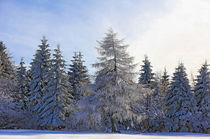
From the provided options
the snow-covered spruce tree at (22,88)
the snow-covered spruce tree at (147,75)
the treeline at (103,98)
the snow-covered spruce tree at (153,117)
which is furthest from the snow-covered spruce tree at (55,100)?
the snow-covered spruce tree at (147,75)

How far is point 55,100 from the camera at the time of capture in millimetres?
20953

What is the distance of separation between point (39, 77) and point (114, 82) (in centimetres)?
1165

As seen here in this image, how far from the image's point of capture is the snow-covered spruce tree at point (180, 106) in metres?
24.6

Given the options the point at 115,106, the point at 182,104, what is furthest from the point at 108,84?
the point at 182,104

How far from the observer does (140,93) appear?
619 inches

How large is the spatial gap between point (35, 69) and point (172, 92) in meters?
19.7

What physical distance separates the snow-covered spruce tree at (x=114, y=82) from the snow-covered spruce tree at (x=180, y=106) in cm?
1215

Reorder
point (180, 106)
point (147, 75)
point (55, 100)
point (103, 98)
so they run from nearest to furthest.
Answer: point (103, 98)
point (55, 100)
point (180, 106)
point (147, 75)

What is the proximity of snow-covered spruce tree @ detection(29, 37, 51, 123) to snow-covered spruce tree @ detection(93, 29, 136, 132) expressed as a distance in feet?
30.9

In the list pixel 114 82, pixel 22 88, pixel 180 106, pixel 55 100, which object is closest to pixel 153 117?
pixel 180 106

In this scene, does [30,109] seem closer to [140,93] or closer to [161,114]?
[140,93]

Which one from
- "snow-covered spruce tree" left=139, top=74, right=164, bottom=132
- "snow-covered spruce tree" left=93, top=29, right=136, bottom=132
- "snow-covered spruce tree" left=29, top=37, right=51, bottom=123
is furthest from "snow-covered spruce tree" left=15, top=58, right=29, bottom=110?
"snow-covered spruce tree" left=139, top=74, right=164, bottom=132

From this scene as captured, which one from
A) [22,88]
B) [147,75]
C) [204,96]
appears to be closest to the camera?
[22,88]

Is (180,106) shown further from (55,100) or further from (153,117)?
(55,100)
